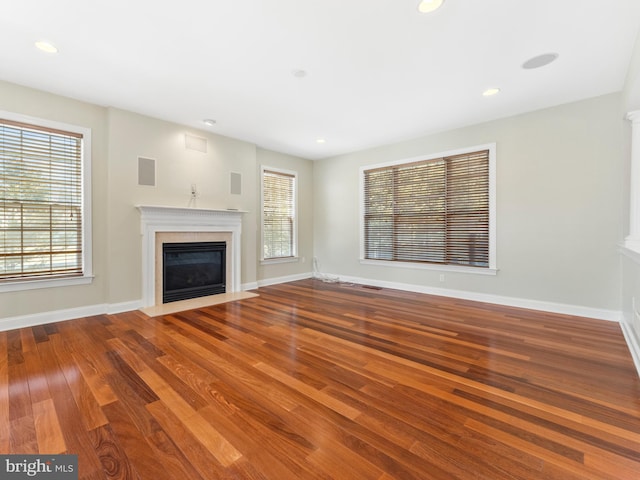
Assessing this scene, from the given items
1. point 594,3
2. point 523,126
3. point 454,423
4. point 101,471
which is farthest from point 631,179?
point 101,471

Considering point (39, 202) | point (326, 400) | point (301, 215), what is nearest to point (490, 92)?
point (326, 400)

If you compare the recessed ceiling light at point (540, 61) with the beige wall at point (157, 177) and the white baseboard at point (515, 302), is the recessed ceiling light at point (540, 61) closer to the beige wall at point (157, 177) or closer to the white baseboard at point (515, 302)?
Result: the white baseboard at point (515, 302)

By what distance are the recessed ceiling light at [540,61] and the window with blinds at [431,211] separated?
5.33ft

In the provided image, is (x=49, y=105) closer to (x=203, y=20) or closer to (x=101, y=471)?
(x=203, y=20)

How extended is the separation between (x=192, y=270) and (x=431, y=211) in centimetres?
417

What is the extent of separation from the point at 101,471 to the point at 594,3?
418 centimetres

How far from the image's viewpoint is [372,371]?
233cm

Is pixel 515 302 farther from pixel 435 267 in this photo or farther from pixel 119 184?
pixel 119 184

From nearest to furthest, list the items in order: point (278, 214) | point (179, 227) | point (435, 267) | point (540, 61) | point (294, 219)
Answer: point (540, 61)
point (179, 227)
point (435, 267)
point (278, 214)
point (294, 219)

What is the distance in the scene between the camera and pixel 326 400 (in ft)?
6.34

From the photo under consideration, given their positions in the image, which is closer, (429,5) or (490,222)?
(429,5)

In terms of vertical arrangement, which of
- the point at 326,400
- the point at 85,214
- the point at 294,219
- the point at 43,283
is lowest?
the point at 326,400

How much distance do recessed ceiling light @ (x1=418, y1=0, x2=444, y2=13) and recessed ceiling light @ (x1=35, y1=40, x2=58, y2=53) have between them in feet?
10.6

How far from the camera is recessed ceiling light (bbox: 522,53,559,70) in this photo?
2.78 m
